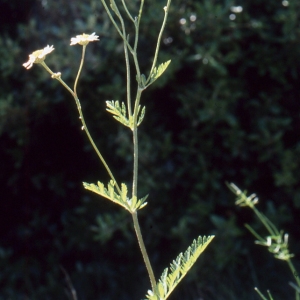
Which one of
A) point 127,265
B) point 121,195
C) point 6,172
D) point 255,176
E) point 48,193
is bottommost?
point 127,265

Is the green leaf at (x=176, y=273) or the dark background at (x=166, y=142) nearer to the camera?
the green leaf at (x=176, y=273)

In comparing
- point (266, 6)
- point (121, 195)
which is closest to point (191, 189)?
point (266, 6)

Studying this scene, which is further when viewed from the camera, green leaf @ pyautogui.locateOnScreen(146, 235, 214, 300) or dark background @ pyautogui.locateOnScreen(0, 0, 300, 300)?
dark background @ pyautogui.locateOnScreen(0, 0, 300, 300)

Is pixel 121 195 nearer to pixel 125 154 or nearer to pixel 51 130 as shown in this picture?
pixel 125 154

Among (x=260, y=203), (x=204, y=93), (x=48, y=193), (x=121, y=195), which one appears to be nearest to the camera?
(x=121, y=195)

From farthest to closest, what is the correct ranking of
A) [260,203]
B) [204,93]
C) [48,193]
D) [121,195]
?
[48,193]
[260,203]
[204,93]
[121,195]

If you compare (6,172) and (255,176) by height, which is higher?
(6,172)

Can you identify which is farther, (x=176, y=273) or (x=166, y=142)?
(x=166, y=142)

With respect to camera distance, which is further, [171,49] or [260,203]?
[260,203]
